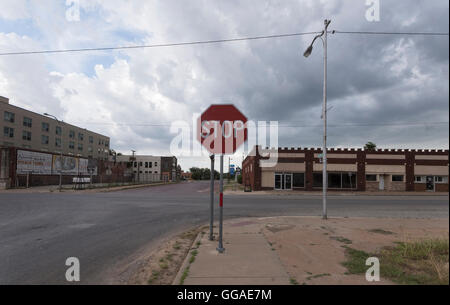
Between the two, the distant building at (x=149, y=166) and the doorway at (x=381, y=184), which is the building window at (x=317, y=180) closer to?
the doorway at (x=381, y=184)

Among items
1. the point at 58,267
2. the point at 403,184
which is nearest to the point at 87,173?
the point at 58,267

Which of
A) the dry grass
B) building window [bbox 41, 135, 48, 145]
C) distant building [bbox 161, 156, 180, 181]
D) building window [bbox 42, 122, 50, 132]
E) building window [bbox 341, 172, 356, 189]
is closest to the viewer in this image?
the dry grass

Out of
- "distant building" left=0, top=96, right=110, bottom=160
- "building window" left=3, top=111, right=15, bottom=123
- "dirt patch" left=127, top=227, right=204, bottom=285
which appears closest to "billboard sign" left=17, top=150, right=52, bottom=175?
"distant building" left=0, top=96, right=110, bottom=160

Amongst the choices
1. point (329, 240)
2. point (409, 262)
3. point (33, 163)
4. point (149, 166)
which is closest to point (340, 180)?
point (329, 240)

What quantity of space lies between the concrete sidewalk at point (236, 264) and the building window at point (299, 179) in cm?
2483

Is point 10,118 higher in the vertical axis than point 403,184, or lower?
higher

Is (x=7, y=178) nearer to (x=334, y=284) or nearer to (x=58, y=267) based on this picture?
(x=58, y=267)

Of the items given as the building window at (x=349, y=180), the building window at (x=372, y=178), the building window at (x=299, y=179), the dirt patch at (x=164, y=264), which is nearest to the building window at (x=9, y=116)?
the building window at (x=299, y=179)

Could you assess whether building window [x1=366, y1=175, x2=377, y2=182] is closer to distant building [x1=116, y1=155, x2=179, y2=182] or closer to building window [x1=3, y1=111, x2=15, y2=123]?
distant building [x1=116, y1=155, x2=179, y2=182]

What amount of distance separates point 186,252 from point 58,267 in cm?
251

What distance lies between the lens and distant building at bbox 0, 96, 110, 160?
4572 centimetres

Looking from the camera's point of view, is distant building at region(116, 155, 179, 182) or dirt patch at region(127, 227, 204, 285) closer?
dirt patch at region(127, 227, 204, 285)
